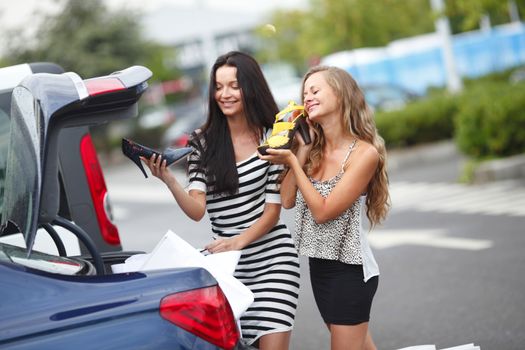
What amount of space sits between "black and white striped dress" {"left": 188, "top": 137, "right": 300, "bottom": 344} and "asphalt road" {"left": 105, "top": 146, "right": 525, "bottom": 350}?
6.42ft

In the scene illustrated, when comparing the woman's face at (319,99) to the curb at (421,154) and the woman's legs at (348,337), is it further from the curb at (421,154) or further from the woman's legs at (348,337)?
the curb at (421,154)

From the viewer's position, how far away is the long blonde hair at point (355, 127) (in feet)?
13.3

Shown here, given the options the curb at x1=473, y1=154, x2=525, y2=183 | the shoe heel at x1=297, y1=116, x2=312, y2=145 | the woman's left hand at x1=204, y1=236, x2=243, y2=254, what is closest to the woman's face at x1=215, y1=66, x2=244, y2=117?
the shoe heel at x1=297, y1=116, x2=312, y2=145

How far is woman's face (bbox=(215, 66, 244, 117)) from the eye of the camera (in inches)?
167

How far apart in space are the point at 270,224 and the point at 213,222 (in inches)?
12.9

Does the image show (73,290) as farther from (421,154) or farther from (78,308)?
(421,154)

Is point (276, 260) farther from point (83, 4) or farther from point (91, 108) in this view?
point (83, 4)

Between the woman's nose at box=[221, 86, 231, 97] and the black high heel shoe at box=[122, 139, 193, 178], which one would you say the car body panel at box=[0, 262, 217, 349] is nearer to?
the black high heel shoe at box=[122, 139, 193, 178]

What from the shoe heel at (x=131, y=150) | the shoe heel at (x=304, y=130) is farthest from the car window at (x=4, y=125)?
the shoe heel at (x=304, y=130)

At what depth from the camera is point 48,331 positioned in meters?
2.89

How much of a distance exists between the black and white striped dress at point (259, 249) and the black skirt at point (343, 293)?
16 cm

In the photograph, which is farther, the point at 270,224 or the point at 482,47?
the point at 482,47

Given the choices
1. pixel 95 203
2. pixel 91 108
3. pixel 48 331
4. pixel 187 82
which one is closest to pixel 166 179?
pixel 91 108

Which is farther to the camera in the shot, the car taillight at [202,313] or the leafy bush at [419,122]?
the leafy bush at [419,122]
